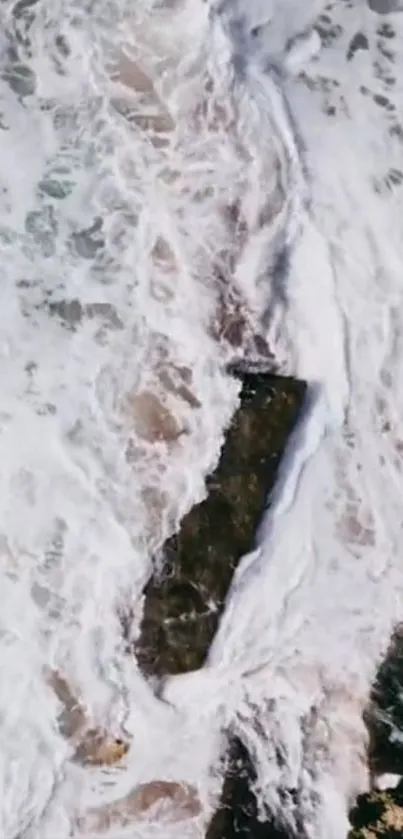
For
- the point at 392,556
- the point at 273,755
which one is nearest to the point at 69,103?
the point at 392,556

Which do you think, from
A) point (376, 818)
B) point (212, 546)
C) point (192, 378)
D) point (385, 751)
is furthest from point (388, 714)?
point (192, 378)

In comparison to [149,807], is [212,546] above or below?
above

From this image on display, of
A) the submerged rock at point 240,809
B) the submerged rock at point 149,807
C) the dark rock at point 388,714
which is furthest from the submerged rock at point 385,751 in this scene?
the submerged rock at point 149,807

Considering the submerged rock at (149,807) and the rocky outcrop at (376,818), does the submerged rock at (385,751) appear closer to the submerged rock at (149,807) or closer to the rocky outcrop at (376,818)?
the rocky outcrop at (376,818)

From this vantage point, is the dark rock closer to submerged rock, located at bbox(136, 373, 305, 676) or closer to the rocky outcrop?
the rocky outcrop

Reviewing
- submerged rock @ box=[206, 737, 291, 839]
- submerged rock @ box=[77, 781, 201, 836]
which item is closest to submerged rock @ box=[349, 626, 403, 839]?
submerged rock @ box=[206, 737, 291, 839]

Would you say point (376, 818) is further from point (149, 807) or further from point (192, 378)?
point (192, 378)
